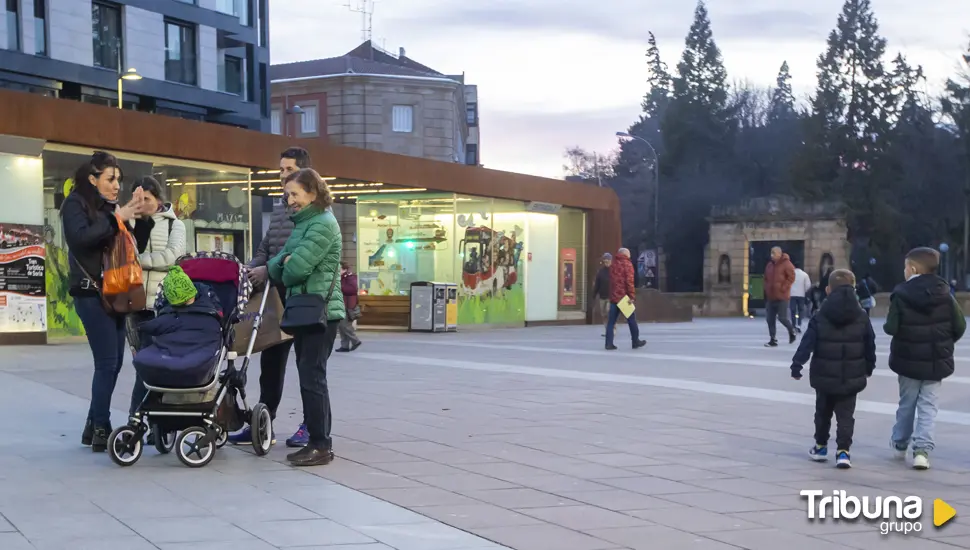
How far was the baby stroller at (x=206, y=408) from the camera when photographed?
21.8 ft

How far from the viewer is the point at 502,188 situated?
26.4m

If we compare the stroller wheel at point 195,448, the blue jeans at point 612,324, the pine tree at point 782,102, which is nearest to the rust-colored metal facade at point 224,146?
the blue jeans at point 612,324

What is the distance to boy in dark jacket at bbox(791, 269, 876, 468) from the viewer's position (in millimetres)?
7203

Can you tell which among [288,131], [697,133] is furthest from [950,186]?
[288,131]

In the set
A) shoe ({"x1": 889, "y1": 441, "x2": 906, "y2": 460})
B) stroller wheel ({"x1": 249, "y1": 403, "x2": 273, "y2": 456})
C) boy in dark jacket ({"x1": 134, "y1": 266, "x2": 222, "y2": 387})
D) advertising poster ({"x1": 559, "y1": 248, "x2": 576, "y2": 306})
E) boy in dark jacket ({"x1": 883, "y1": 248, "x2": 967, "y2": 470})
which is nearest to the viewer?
boy in dark jacket ({"x1": 134, "y1": 266, "x2": 222, "y2": 387})

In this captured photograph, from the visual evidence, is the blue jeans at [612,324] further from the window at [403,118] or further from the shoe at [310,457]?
the window at [403,118]

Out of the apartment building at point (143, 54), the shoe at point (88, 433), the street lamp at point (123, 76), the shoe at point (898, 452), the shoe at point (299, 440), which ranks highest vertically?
the apartment building at point (143, 54)

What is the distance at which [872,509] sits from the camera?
19.0ft

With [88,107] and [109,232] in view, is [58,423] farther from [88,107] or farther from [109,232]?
[88,107]

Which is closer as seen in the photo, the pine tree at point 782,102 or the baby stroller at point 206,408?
the baby stroller at point 206,408

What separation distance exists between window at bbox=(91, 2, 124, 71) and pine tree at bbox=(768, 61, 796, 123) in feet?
201

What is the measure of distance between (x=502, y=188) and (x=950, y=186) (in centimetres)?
5169

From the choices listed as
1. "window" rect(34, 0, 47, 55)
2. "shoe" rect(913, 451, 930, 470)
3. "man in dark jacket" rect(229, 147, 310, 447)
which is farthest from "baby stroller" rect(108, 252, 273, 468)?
"window" rect(34, 0, 47, 55)

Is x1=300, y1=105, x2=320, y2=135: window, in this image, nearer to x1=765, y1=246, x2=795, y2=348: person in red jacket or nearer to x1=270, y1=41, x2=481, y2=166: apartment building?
x1=270, y1=41, x2=481, y2=166: apartment building
